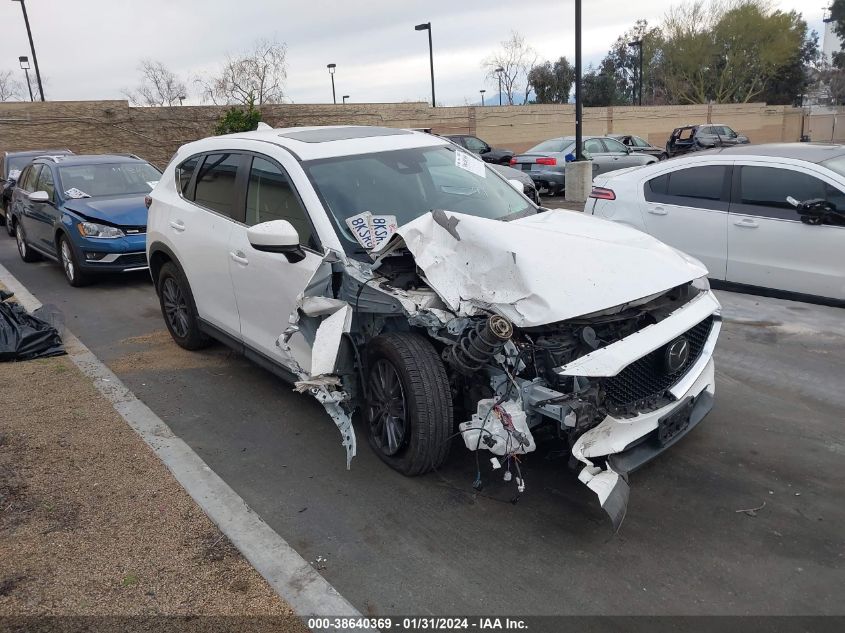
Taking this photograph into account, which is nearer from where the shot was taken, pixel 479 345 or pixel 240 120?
pixel 479 345

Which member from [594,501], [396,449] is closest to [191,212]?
[396,449]

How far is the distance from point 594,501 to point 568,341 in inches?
37.0

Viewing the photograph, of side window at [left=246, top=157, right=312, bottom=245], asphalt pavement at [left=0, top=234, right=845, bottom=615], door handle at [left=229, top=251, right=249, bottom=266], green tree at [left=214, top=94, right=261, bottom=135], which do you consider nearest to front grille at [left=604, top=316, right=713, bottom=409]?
asphalt pavement at [left=0, top=234, right=845, bottom=615]

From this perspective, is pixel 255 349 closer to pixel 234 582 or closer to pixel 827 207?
pixel 234 582

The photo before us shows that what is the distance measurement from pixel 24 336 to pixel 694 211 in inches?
260

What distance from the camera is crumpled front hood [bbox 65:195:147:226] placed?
8977 mm

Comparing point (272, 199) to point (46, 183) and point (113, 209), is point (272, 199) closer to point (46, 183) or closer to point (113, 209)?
point (113, 209)

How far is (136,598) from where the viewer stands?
116 inches

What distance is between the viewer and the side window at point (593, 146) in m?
19.5

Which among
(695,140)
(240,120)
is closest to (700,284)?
(240,120)

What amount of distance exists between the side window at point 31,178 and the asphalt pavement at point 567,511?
701cm

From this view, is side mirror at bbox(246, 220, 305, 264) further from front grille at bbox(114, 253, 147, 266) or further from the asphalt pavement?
front grille at bbox(114, 253, 147, 266)

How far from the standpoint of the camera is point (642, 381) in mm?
3518

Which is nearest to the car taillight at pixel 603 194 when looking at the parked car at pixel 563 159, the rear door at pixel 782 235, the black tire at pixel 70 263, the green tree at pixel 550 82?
the rear door at pixel 782 235
